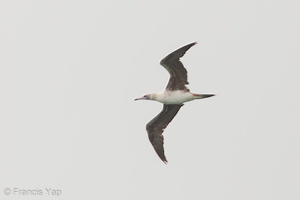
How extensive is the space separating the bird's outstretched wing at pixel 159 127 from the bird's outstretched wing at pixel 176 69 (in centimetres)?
202

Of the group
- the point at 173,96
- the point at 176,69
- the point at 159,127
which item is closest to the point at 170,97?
the point at 173,96

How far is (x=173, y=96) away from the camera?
1225 inches

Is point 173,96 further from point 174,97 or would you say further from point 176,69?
point 176,69

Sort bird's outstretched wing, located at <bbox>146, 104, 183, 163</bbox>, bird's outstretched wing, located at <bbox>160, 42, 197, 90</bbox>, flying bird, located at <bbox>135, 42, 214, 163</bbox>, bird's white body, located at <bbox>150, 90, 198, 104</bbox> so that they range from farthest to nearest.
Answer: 1. bird's outstretched wing, located at <bbox>146, 104, 183, 163</bbox>
2. bird's white body, located at <bbox>150, 90, 198, 104</bbox>
3. flying bird, located at <bbox>135, 42, 214, 163</bbox>
4. bird's outstretched wing, located at <bbox>160, 42, 197, 90</bbox>

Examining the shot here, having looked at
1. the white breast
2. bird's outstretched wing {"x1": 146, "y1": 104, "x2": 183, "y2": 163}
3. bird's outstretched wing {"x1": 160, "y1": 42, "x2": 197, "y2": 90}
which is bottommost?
bird's outstretched wing {"x1": 146, "y1": 104, "x2": 183, "y2": 163}

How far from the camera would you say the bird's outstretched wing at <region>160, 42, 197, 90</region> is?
29016 mm

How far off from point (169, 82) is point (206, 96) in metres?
1.62

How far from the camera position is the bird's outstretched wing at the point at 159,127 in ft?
108

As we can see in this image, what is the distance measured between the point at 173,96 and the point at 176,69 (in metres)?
1.59

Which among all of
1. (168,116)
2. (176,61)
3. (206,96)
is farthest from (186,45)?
(168,116)

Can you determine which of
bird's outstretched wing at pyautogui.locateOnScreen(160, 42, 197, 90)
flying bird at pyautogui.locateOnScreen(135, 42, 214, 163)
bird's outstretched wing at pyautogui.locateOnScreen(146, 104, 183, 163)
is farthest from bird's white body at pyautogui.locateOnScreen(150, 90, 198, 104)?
bird's outstretched wing at pyautogui.locateOnScreen(146, 104, 183, 163)

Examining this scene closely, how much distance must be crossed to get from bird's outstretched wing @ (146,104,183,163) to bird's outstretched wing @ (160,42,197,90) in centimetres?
202

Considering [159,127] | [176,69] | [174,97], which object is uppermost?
[176,69]

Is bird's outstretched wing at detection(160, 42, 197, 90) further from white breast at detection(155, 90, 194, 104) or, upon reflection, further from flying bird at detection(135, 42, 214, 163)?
white breast at detection(155, 90, 194, 104)
